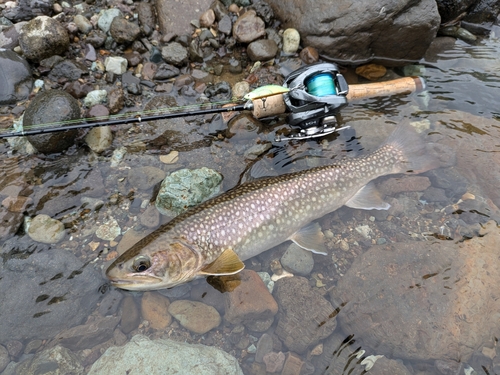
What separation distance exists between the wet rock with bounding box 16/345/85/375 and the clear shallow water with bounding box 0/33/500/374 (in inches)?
10.3

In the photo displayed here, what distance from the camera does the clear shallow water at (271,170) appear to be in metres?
4.49

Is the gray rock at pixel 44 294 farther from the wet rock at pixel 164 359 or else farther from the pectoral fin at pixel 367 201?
the pectoral fin at pixel 367 201

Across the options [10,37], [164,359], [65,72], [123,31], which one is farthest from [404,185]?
[10,37]

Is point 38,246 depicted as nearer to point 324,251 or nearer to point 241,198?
point 241,198

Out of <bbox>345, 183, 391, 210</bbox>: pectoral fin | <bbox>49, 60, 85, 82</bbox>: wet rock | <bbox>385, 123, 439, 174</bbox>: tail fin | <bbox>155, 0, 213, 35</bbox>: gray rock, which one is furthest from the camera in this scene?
<bbox>155, 0, 213, 35</bbox>: gray rock

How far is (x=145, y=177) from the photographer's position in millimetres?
4973

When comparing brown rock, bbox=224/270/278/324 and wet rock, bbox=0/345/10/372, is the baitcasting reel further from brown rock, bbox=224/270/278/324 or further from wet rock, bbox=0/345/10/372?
wet rock, bbox=0/345/10/372

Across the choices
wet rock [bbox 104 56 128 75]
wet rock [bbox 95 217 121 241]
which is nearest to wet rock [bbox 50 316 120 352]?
wet rock [bbox 95 217 121 241]

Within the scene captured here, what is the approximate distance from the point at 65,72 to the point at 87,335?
388cm

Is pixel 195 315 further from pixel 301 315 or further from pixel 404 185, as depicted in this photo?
pixel 404 185

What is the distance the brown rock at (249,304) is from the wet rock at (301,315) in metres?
0.16

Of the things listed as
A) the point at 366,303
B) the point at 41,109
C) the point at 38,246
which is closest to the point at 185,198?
the point at 38,246

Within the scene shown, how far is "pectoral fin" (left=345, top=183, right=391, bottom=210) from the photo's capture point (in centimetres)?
486

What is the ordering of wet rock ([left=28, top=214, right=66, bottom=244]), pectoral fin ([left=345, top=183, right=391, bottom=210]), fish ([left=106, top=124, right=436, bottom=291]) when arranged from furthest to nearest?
1. pectoral fin ([left=345, top=183, right=391, bottom=210])
2. wet rock ([left=28, top=214, right=66, bottom=244])
3. fish ([left=106, top=124, right=436, bottom=291])
